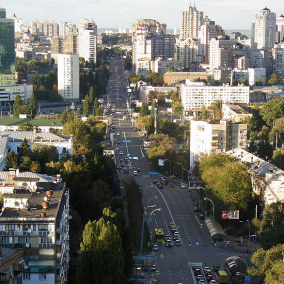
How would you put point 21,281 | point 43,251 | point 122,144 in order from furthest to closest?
point 122,144, point 43,251, point 21,281

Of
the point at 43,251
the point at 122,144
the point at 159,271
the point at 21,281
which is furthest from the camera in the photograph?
the point at 122,144

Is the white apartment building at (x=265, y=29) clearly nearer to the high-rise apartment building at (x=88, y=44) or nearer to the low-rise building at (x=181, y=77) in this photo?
the high-rise apartment building at (x=88, y=44)

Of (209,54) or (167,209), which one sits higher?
(209,54)

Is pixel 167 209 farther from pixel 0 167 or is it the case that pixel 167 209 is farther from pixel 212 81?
pixel 212 81

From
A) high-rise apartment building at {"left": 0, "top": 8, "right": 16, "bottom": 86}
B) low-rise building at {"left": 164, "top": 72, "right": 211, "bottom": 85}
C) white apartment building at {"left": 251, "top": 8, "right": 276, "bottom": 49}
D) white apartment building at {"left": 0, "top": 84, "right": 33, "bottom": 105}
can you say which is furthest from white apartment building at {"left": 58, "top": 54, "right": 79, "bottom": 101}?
white apartment building at {"left": 251, "top": 8, "right": 276, "bottom": 49}

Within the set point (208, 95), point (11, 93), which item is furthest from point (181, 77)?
point (11, 93)

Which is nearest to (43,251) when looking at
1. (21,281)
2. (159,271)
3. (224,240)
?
(21,281)
